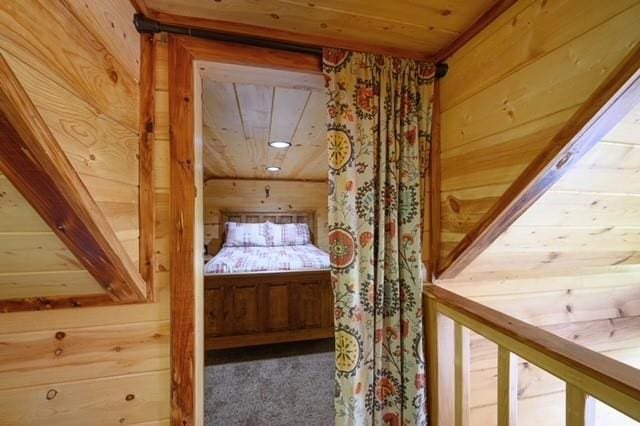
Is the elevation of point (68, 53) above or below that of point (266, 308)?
above

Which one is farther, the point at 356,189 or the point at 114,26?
the point at 356,189

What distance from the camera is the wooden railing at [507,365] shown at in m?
0.64

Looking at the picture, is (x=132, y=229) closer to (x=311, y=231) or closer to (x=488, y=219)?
(x=488, y=219)

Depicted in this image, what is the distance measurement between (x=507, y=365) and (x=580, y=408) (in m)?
0.21

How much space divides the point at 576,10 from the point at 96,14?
128cm

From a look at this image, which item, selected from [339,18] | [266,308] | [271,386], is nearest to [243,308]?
[266,308]

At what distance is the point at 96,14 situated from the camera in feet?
2.32

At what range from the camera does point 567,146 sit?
734 millimetres

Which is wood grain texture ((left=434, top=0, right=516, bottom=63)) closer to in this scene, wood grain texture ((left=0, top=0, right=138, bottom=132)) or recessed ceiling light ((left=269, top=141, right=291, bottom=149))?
wood grain texture ((left=0, top=0, right=138, bottom=132))

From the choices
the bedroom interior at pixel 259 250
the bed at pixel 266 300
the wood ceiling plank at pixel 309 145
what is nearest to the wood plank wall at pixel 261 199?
the bedroom interior at pixel 259 250

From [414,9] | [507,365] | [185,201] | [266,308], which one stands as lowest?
[266,308]

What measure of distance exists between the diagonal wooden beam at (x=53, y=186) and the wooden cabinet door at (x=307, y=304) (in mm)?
1891

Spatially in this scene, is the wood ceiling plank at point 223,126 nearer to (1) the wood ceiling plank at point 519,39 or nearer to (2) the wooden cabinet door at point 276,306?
(1) the wood ceiling plank at point 519,39

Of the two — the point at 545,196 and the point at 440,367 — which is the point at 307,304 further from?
the point at 545,196
